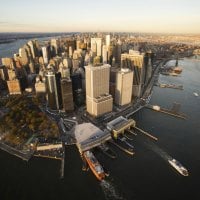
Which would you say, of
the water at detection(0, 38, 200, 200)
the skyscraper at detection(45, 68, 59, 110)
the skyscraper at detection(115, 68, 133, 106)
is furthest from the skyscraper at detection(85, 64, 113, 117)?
the water at detection(0, 38, 200, 200)

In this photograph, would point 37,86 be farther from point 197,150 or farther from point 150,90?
point 197,150

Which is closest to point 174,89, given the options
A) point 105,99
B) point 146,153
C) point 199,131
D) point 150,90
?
point 150,90

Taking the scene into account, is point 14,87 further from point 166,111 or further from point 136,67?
point 166,111

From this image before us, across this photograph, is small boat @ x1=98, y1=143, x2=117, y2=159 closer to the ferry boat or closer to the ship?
the ferry boat

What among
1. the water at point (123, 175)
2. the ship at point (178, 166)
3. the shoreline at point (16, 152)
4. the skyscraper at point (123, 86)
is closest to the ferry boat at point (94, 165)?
the water at point (123, 175)

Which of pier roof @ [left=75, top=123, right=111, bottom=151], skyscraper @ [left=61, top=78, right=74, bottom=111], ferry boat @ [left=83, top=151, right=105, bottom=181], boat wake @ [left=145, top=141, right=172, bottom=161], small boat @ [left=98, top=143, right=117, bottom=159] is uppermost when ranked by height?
skyscraper @ [left=61, top=78, right=74, bottom=111]

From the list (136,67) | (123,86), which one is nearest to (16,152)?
(123,86)
